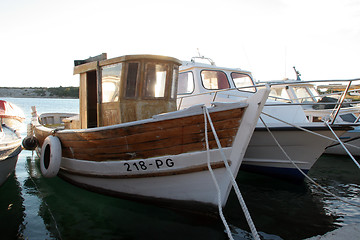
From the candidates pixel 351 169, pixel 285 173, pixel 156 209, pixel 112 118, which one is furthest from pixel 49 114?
pixel 351 169

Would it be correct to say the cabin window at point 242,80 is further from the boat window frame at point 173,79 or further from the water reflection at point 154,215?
the boat window frame at point 173,79

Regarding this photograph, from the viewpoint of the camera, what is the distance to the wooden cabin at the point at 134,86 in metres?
5.54

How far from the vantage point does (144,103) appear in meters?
5.69

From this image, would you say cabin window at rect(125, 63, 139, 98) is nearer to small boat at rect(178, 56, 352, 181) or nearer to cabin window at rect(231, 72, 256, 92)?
small boat at rect(178, 56, 352, 181)

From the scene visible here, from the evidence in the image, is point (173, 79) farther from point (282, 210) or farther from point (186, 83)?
point (282, 210)

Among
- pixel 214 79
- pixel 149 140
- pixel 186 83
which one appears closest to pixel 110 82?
pixel 149 140

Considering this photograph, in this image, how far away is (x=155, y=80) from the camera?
579 centimetres

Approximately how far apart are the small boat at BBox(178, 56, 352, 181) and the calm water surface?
0.55 m

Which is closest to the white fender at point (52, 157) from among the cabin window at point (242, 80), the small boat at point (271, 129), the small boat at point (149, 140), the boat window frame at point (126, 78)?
the small boat at point (149, 140)

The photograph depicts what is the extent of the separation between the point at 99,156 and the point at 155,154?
132cm

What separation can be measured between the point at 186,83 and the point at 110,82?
3638mm

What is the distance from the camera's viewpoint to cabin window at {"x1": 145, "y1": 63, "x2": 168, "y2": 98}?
5663 millimetres

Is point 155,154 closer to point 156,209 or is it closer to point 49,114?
point 156,209

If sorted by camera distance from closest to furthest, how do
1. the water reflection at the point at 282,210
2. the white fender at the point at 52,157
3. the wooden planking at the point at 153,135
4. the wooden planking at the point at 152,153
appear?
the wooden planking at the point at 153,135, the wooden planking at the point at 152,153, the water reflection at the point at 282,210, the white fender at the point at 52,157
